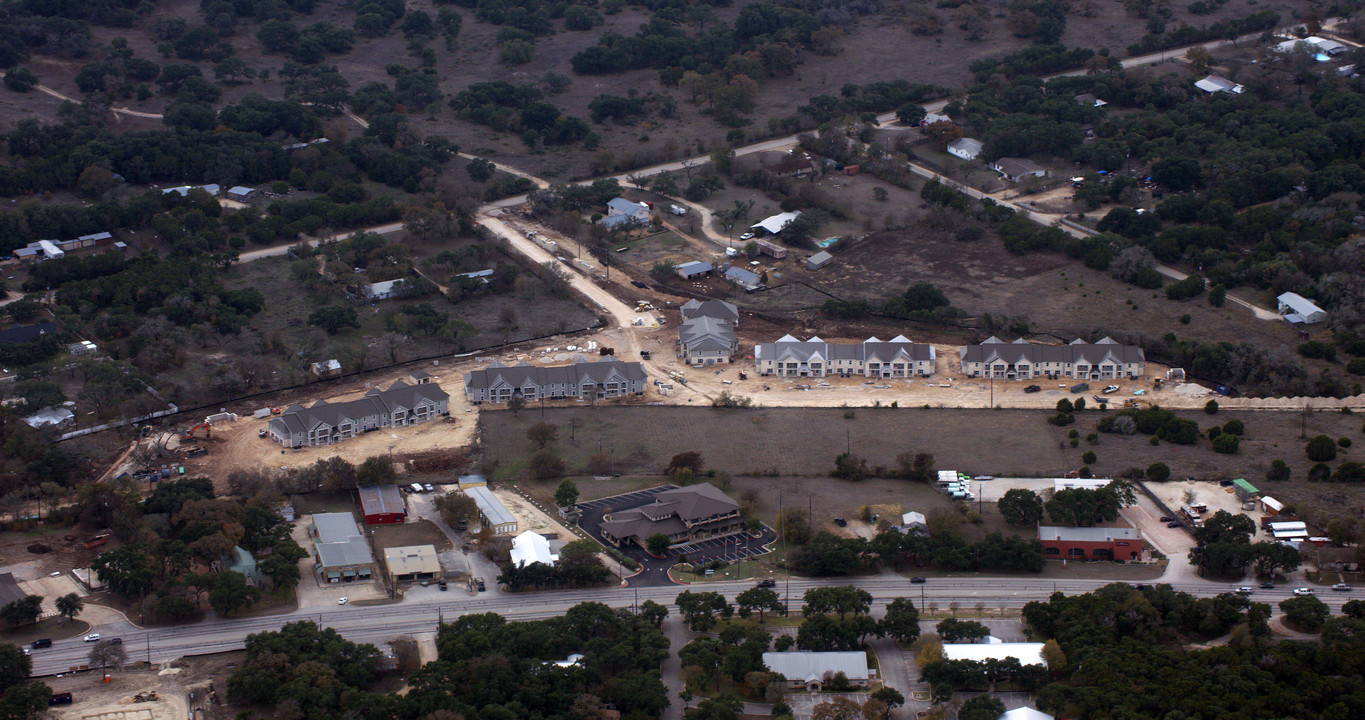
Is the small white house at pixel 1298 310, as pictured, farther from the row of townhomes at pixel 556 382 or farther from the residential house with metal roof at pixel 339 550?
the residential house with metal roof at pixel 339 550

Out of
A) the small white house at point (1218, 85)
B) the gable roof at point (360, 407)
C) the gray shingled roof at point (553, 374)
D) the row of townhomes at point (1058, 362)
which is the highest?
the small white house at point (1218, 85)

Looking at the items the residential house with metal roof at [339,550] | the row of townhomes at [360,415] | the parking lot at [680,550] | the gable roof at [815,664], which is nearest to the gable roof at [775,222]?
the row of townhomes at [360,415]

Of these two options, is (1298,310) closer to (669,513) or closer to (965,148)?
(965,148)

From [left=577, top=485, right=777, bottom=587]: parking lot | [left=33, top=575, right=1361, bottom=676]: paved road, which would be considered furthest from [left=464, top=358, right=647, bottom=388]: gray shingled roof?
[left=33, top=575, right=1361, bottom=676]: paved road

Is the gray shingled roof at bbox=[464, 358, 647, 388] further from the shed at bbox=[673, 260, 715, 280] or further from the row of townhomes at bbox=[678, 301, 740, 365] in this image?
the shed at bbox=[673, 260, 715, 280]

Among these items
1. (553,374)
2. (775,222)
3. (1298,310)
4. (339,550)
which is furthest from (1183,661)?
(775,222)

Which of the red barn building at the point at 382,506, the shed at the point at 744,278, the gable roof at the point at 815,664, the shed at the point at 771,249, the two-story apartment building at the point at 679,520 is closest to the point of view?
the gable roof at the point at 815,664
